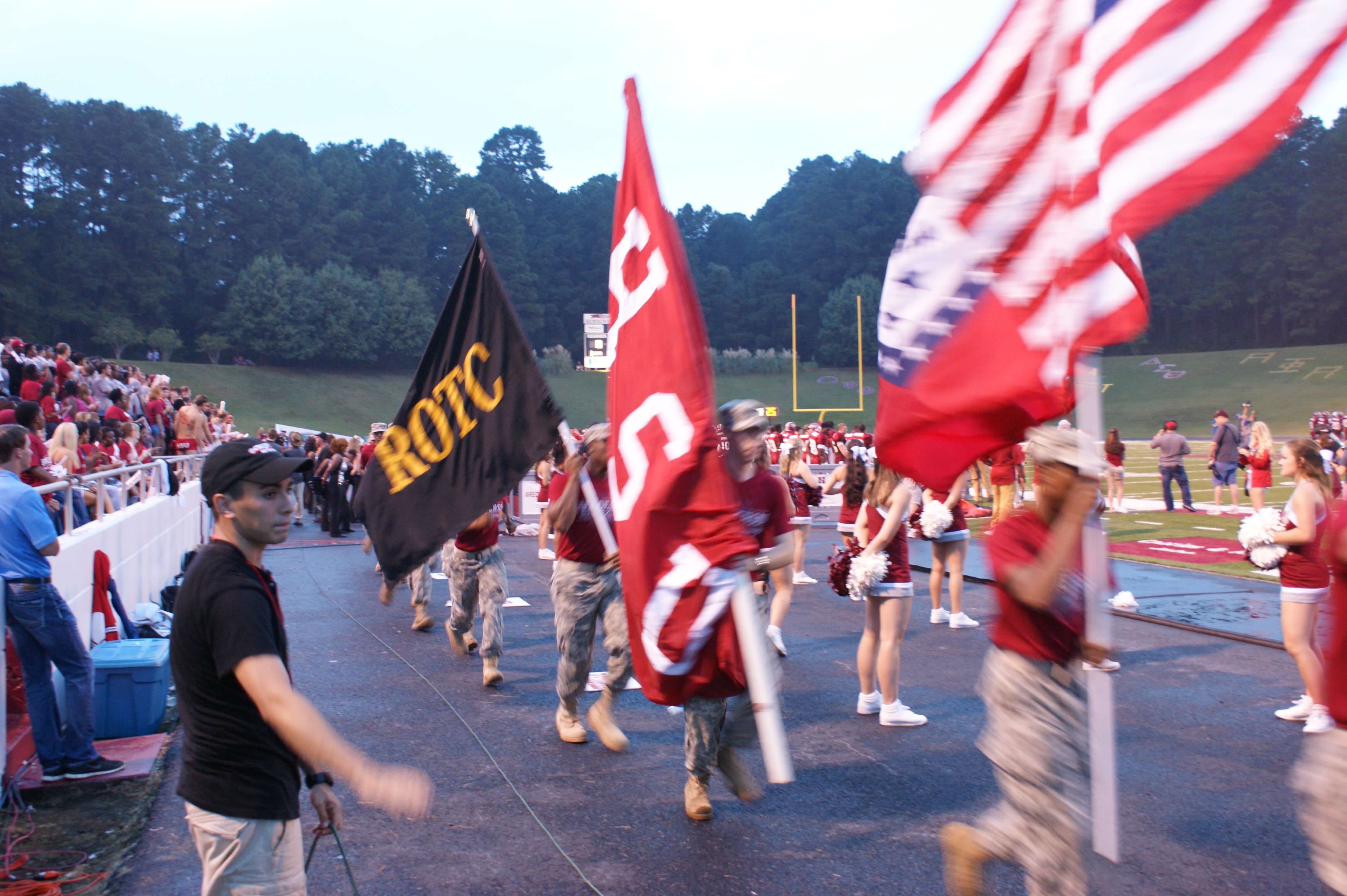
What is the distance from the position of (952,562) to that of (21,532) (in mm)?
7721

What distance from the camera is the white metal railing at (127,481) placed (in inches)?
297

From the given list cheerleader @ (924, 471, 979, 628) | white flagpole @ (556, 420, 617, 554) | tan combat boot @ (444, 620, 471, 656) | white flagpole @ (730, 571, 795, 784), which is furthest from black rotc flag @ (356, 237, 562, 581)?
cheerleader @ (924, 471, 979, 628)

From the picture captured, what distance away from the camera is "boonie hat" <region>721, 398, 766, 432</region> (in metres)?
5.60

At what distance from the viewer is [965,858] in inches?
141

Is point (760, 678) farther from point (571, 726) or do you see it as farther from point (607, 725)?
point (571, 726)

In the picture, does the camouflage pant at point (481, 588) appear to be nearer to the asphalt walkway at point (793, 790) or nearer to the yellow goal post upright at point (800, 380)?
the asphalt walkway at point (793, 790)

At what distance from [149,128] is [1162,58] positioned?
3455 inches

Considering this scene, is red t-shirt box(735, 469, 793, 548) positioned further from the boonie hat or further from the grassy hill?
the grassy hill

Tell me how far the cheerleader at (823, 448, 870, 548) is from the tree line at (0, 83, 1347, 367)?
58.3 meters

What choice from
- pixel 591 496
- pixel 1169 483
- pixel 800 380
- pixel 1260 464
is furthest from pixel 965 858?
pixel 800 380

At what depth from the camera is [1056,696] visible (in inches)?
139

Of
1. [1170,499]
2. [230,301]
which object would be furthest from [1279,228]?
[230,301]

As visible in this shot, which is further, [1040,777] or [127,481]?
[127,481]

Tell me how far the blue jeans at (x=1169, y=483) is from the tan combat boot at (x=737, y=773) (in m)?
18.1
